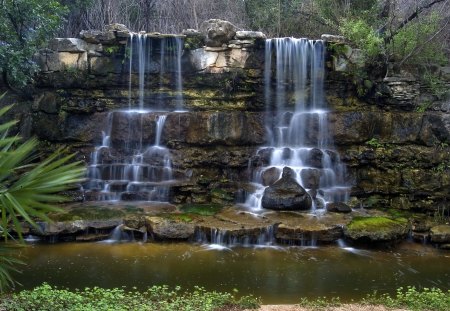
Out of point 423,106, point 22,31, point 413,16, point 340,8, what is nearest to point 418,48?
point 413,16

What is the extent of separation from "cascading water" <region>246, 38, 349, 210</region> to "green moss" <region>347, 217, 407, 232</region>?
4.93ft

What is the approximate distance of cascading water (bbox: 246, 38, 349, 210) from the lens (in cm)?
1403

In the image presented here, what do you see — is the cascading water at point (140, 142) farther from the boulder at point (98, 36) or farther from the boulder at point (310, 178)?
the boulder at point (310, 178)

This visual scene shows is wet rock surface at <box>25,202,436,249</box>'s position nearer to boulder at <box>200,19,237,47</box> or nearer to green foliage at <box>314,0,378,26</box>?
boulder at <box>200,19,237,47</box>

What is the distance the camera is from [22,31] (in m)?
A: 14.1

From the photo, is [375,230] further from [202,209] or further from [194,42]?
[194,42]

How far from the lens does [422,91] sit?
15.4 meters

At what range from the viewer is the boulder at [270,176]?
1405cm

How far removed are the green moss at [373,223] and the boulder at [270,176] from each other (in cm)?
288

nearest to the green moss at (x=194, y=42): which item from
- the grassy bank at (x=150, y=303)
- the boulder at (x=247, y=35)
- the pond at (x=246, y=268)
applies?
the boulder at (x=247, y=35)

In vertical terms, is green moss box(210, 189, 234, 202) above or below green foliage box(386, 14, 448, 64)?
below

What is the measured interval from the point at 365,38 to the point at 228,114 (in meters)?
5.47

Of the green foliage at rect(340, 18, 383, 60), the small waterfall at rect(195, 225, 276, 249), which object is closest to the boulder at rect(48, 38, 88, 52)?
the small waterfall at rect(195, 225, 276, 249)

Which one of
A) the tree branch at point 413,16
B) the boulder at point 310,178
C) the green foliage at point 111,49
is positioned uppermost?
the tree branch at point 413,16
